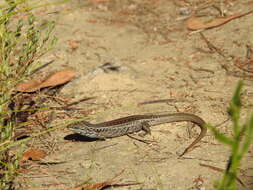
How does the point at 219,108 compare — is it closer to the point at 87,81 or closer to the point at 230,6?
the point at 87,81

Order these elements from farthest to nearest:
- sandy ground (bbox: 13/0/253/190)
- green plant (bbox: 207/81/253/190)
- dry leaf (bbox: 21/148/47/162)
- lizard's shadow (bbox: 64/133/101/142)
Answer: lizard's shadow (bbox: 64/133/101/142)
dry leaf (bbox: 21/148/47/162)
sandy ground (bbox: 13/0/253/190)
green plant (bbox: 207/81/253/190)

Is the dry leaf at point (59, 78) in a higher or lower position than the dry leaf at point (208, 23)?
lower

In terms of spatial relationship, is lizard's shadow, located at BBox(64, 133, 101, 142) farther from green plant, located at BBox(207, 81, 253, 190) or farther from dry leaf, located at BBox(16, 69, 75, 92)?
green plant, located at BBox(207, 81, 253, 190)

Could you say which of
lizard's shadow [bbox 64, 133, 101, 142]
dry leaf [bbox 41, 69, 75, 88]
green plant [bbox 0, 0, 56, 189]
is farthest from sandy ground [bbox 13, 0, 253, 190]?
green plant [bbox 0, 0, 56, 189]

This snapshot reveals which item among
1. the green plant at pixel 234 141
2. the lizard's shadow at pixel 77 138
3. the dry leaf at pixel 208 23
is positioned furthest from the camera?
the dry leaf at pixel 208 23

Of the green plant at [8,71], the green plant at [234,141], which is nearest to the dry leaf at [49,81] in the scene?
the green plant at [8,71]

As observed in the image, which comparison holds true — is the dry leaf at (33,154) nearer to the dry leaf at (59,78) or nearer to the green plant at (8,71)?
the green plant at (8,71)
